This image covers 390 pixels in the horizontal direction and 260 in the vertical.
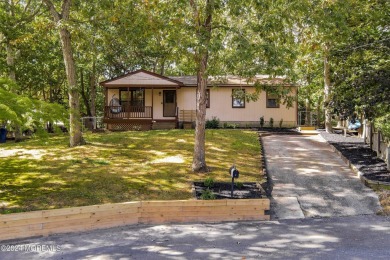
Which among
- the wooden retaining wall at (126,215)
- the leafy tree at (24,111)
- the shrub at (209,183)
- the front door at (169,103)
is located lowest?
the wooden retaining wall at (126,215)

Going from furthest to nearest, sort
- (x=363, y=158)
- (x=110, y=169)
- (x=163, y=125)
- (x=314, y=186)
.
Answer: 1. (x=163, y=125)
2. (x=363, y=158)
3. (x=110, y=169)
4. (x=314, y=186)

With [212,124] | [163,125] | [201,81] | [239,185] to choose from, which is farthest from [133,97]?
[239,185]

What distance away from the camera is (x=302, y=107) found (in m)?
38.0

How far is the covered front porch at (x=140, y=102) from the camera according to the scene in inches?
906

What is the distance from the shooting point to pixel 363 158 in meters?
13.6

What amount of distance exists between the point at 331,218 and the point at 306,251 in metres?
2.27

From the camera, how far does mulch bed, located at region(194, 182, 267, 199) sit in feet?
29.1

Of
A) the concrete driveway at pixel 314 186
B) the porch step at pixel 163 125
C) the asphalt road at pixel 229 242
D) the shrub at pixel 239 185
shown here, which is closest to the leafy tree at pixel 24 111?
the asphalt road at pixel 229 242

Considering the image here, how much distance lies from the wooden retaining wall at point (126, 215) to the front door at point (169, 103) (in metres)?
16.6

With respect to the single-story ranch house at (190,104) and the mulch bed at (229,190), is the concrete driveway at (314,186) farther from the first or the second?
the single-story ranch house at (190,104)

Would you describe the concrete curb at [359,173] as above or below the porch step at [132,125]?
below

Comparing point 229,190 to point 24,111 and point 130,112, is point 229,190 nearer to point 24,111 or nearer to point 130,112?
point 24,111

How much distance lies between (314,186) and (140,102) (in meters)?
15.9

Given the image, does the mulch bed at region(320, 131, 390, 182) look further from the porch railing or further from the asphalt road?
Result: the porch railing
